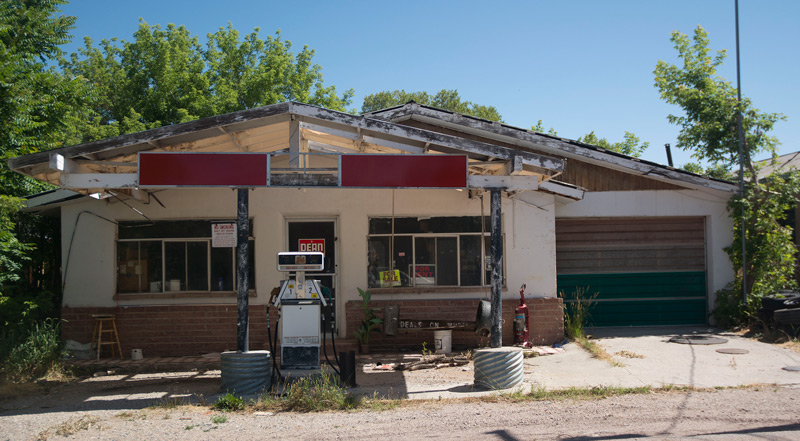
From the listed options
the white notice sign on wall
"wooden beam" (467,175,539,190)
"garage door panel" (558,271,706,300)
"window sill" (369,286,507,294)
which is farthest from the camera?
"garage door panel" (558,271,706,300)

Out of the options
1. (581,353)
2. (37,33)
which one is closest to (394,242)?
(581,353)

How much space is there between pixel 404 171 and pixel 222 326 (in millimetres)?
5134

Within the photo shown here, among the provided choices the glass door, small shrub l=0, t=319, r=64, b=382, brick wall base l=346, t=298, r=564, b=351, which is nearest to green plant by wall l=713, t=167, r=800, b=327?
brick wall base l=346, t=298, r=564, b=351

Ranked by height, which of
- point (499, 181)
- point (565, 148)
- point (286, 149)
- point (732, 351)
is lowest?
point (732, 351)

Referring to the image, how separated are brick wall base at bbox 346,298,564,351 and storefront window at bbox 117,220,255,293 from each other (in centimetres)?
249

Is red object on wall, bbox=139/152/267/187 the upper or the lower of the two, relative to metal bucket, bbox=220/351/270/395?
upper

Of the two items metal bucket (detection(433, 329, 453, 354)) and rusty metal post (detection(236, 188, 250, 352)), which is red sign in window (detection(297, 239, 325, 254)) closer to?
metal bucket (detection(433, 329, 453, 354))

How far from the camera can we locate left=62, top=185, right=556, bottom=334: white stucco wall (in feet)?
38.0

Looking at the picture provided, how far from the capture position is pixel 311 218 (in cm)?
1194

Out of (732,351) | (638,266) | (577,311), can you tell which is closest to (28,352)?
(577,311)

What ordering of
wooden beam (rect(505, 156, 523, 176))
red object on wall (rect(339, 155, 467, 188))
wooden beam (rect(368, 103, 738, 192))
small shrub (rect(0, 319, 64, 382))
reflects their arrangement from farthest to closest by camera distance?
wooden beam (rect(368, 103, 738, 192)) < small shrub (rect(0, 319, 64, 382)) < wooden beam (rect(505, 156, 523, 176)) < red object on wall (rect(339, 155, 467, 188))

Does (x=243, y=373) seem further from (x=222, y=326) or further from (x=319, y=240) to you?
(x=319, y=240)

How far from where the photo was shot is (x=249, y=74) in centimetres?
2789

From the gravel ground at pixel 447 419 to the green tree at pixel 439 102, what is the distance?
107ft
